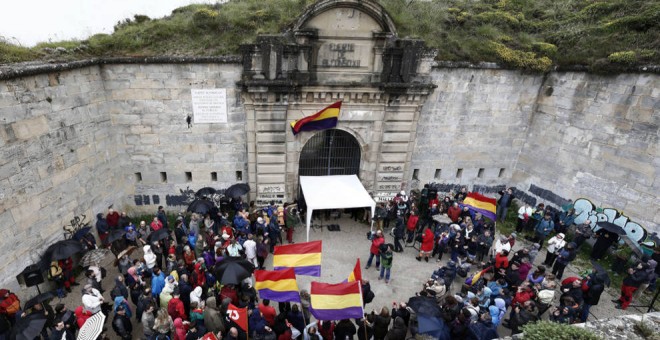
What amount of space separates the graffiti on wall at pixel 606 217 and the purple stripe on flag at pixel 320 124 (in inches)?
451

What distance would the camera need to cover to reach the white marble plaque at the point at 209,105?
1434 centimetres

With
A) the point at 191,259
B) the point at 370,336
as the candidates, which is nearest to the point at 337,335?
the point at 370,336

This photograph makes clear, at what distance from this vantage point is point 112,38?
14.5 metres

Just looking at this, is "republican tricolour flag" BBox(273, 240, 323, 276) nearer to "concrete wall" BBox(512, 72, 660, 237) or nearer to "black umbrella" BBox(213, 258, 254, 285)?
"black umbrella" BBox(213, 258, 254, 285)

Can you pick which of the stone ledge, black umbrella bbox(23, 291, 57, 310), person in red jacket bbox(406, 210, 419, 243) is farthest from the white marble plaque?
person in red jacket bbox(406, 210, 419, 243)

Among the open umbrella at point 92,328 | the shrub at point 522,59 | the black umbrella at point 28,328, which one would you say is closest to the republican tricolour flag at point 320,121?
the shrub at point 522,59

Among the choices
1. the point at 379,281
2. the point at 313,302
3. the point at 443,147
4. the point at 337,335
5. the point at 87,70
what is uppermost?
the point at 87,70

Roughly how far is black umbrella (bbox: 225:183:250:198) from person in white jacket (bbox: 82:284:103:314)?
6.36 m

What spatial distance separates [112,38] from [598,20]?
22.8 meters

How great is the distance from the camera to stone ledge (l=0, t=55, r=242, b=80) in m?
9.98

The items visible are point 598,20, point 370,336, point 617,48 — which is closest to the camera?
point 370,336

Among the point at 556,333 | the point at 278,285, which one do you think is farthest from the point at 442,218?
the point at 556,333

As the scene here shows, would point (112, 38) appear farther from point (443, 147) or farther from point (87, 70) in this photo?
point (443, 147)

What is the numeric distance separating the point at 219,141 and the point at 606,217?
54.6 ft
